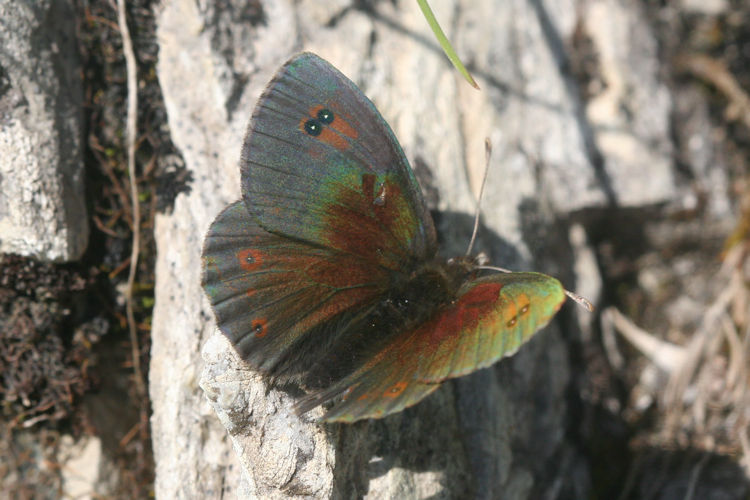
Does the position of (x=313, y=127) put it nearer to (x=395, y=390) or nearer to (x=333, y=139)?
(x=333, y=139)

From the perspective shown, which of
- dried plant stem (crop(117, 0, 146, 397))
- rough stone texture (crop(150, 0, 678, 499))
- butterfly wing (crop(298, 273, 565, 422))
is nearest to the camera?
butterfly wing (crop(298, 273, 565, 422))

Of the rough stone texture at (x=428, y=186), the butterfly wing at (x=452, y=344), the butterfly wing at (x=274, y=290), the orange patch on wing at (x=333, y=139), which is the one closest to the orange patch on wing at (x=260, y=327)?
the butterfly wing at (x=274, y=290)

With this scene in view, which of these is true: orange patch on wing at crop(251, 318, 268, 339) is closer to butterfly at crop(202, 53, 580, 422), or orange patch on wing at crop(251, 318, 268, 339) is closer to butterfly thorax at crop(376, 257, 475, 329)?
butterfly at crop(202, 53, 580, 422)

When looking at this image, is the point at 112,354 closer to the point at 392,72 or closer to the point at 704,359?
the point at 392,72

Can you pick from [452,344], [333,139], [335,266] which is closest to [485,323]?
[452,344]

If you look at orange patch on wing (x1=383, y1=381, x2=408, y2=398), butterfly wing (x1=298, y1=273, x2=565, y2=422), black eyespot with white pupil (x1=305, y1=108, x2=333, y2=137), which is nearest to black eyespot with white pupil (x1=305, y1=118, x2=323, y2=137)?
black eyespot with white pupil (x1=305, y1=108, x2=333, y2=137)

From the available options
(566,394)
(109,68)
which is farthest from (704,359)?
(109,68)
